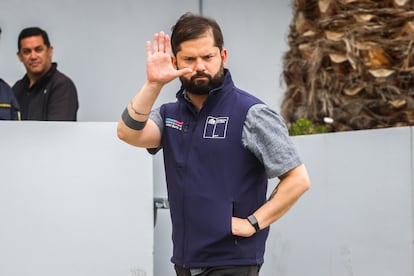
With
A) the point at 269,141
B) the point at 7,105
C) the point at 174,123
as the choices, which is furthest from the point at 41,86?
the point at 269,141

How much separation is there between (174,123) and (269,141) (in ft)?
1.40

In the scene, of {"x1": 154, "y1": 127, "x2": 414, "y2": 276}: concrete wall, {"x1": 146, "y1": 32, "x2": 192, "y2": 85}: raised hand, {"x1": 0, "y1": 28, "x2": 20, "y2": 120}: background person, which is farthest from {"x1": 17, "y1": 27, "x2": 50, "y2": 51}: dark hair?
{"x1": 146, "y1": 32, "x2": 192, "y2": 85}: raised hand

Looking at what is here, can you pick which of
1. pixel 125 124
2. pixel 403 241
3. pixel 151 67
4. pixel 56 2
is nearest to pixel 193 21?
pixel 151 67

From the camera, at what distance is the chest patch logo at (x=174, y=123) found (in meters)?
3.51

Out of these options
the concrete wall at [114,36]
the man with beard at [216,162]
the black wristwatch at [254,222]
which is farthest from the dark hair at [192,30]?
the concrete wall at [114,36]

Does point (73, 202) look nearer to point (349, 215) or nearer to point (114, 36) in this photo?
point (349, 215)

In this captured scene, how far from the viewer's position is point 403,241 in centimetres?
527

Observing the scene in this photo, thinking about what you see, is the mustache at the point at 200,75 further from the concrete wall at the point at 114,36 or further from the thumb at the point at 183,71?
the concrete wall at the point at 114,36

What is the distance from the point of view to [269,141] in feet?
10.9

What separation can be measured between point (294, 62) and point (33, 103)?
2.08m

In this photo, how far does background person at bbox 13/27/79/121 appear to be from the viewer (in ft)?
20.6

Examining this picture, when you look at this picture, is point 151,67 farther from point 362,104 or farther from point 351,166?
point 362,104

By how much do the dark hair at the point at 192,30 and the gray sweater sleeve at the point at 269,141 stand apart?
1.07 feet

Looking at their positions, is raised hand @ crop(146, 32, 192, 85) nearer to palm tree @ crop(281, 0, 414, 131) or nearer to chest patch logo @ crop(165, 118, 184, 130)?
chest patch logo @ crop(165, 118, 184, 130)
